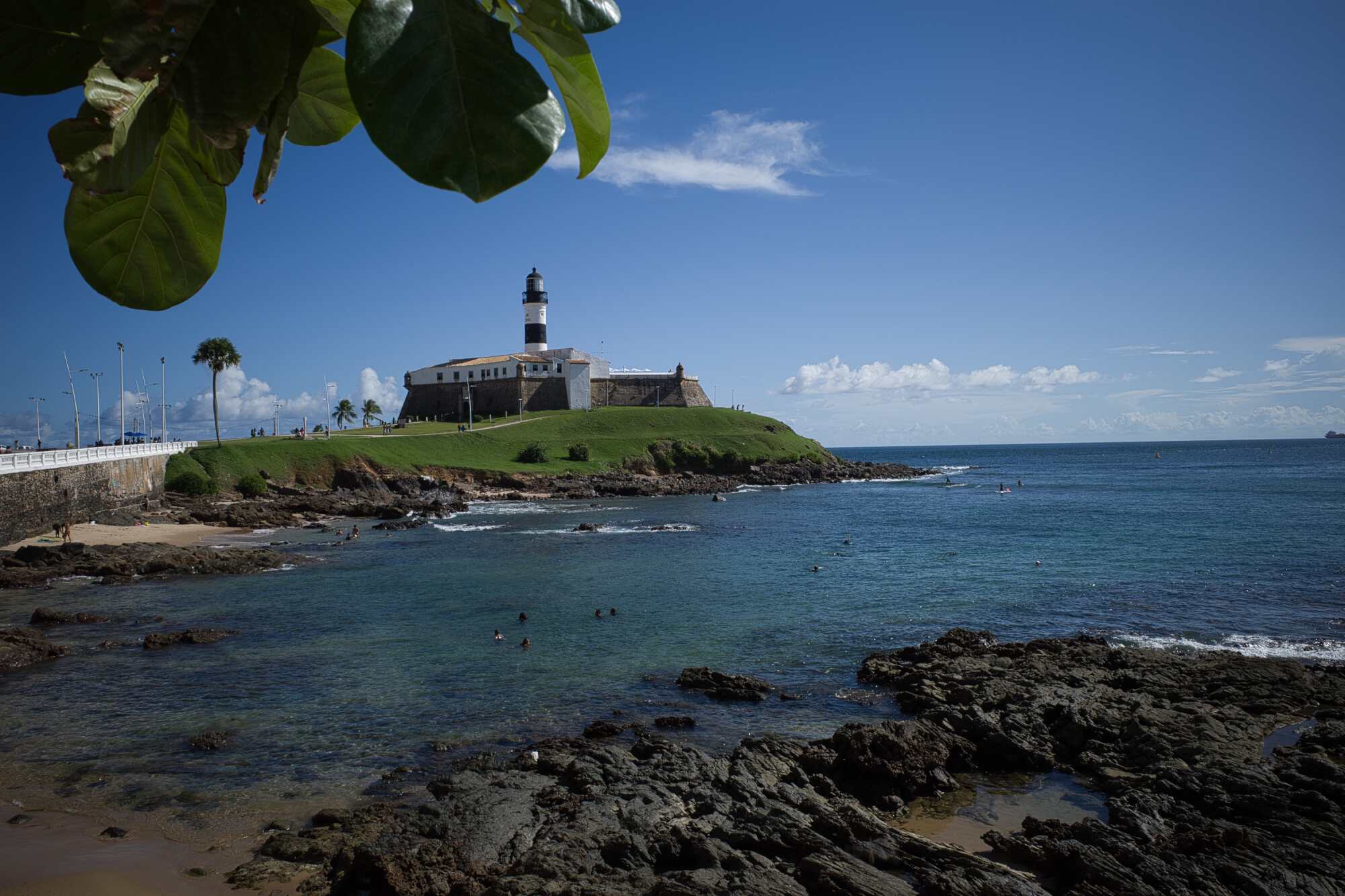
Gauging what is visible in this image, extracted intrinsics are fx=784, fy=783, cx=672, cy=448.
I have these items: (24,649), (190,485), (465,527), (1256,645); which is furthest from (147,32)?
(190,485)

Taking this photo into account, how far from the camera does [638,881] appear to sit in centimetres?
937

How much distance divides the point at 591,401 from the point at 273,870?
92.8 m

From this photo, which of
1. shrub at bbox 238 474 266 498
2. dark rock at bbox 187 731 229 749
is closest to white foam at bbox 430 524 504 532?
shrub at bbox 238 474 266 498

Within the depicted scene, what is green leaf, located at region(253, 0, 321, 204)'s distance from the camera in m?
0.70

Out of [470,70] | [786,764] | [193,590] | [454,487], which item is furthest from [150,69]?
[454,487]

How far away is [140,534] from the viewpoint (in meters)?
38.6

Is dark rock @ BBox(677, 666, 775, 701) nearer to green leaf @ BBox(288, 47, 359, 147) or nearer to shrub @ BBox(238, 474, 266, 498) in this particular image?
green leaf @ BBox(288, 47, 359, 147)

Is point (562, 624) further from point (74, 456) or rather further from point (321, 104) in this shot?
point (74, 456)

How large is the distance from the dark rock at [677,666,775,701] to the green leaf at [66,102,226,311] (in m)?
17.2

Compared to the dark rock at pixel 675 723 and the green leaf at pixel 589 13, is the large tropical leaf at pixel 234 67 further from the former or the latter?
the dark rock at pixel 675 723

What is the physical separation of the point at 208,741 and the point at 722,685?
10.1m

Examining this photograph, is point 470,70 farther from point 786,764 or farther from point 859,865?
point 786,764

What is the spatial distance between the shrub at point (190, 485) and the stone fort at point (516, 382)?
36841mm

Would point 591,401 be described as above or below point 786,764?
above
